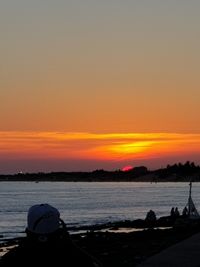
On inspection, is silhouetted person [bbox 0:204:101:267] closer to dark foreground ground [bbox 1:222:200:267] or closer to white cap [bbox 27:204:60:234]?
white cap [bbox 27:204:60:234]

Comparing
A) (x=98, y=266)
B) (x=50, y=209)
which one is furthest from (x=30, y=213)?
(x=98, y=266)

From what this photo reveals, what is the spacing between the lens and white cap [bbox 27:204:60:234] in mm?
3053

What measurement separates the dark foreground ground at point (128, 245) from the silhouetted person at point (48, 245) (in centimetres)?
1401

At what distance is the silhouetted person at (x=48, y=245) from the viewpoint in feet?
10.0

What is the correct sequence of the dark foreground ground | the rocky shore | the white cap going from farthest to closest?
the rocky shore < the dark foreground ground < the white cap

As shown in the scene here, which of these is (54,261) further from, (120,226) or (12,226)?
(12,226)

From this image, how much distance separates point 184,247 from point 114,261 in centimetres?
468

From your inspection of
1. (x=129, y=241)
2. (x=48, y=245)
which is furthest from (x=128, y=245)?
(x=48, y=245)

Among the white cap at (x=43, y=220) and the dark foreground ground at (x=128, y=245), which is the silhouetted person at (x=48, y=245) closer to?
the white cap at (x=43, y=220)

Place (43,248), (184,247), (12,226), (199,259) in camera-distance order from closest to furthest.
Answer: (43,248) < (199,259) < (184,247) < (12,226)

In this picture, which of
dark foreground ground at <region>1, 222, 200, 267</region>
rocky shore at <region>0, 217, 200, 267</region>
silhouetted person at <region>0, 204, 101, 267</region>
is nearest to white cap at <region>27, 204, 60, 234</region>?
silhouetted person at <region>0, 204, 101, 267</region>

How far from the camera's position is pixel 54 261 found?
3.08 m

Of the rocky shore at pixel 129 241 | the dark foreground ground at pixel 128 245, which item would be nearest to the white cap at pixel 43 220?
the rocky shore at pixel 129 241

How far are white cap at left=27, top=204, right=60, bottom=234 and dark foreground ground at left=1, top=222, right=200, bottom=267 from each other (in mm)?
14041
